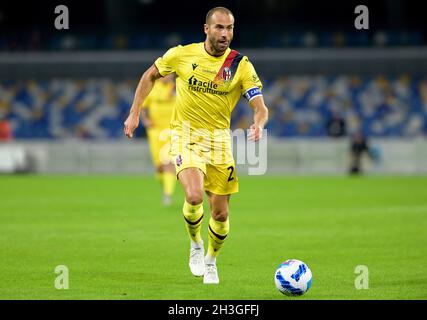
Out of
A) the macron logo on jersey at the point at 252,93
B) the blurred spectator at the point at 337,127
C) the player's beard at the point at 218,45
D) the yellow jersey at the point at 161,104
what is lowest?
the macron logo on jersey at the point at 252,93

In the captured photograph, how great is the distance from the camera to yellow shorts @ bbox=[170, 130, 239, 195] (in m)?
8.76

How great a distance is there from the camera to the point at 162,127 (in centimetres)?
1775

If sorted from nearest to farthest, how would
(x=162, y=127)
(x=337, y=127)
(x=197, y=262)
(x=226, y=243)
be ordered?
(x=197, y=262) → (x=226, y=243) → (x=162, y=127) → (x=337, y=127)

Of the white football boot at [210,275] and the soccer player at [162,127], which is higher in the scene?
the soccer player at [162,127]

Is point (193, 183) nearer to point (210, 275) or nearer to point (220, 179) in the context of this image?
point (220, 179)

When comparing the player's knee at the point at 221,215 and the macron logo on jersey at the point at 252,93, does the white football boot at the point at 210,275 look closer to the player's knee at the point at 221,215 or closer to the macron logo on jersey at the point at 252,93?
the player's knee at the point at 221,215

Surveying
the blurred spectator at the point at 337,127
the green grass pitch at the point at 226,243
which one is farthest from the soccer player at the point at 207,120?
the blurred spectator at the point at 337,127

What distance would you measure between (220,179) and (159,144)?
881cm

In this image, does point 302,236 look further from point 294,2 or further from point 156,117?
point 294,2

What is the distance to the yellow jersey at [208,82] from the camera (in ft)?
28.8

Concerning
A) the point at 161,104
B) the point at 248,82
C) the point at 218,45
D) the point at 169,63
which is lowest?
the point at 248,82

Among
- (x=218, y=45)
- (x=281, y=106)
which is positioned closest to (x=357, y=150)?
(x=281, y=106)

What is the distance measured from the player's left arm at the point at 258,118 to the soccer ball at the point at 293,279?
1.28 metres
